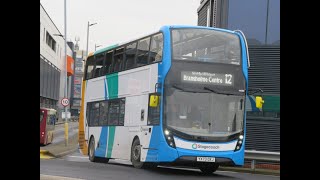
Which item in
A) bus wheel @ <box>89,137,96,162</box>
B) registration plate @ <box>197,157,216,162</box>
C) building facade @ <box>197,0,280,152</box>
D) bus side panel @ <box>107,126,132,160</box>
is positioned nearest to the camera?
registration plate @ <box>197,157,216,162</box>

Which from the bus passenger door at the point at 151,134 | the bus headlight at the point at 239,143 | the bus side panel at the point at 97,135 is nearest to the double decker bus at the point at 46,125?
the bus side panel at the point at 97,135

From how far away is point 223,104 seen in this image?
15.5m

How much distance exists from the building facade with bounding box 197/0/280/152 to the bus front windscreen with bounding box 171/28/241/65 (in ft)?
29.5

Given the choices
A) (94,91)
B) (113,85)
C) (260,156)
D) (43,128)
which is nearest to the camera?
(113,85)

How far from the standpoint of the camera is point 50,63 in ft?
257

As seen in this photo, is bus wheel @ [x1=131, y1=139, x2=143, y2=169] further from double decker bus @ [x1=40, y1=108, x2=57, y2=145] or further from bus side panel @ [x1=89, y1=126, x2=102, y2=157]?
double decker bus @ [x1=40, y1=108, x2=57, y2=145]

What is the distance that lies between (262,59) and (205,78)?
10.9m

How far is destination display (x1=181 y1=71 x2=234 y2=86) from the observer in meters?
15.3

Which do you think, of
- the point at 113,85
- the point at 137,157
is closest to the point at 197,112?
the point at 137,157

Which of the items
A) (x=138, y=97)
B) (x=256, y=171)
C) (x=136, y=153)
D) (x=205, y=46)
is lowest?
(x=256, y=171)

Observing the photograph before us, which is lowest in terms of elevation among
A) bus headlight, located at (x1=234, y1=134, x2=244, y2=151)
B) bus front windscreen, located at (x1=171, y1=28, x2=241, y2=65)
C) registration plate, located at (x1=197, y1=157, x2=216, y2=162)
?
registration plate, located at (x1=197, y1=157, x2=216, y2=162)

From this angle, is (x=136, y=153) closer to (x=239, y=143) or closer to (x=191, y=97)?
(x=191, y=97)

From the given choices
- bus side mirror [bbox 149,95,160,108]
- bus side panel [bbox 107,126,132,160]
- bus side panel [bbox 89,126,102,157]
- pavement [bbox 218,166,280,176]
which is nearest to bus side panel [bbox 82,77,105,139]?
bus side panel [bbox 89,126,102,157]

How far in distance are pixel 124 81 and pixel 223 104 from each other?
A: 3.68 meters
